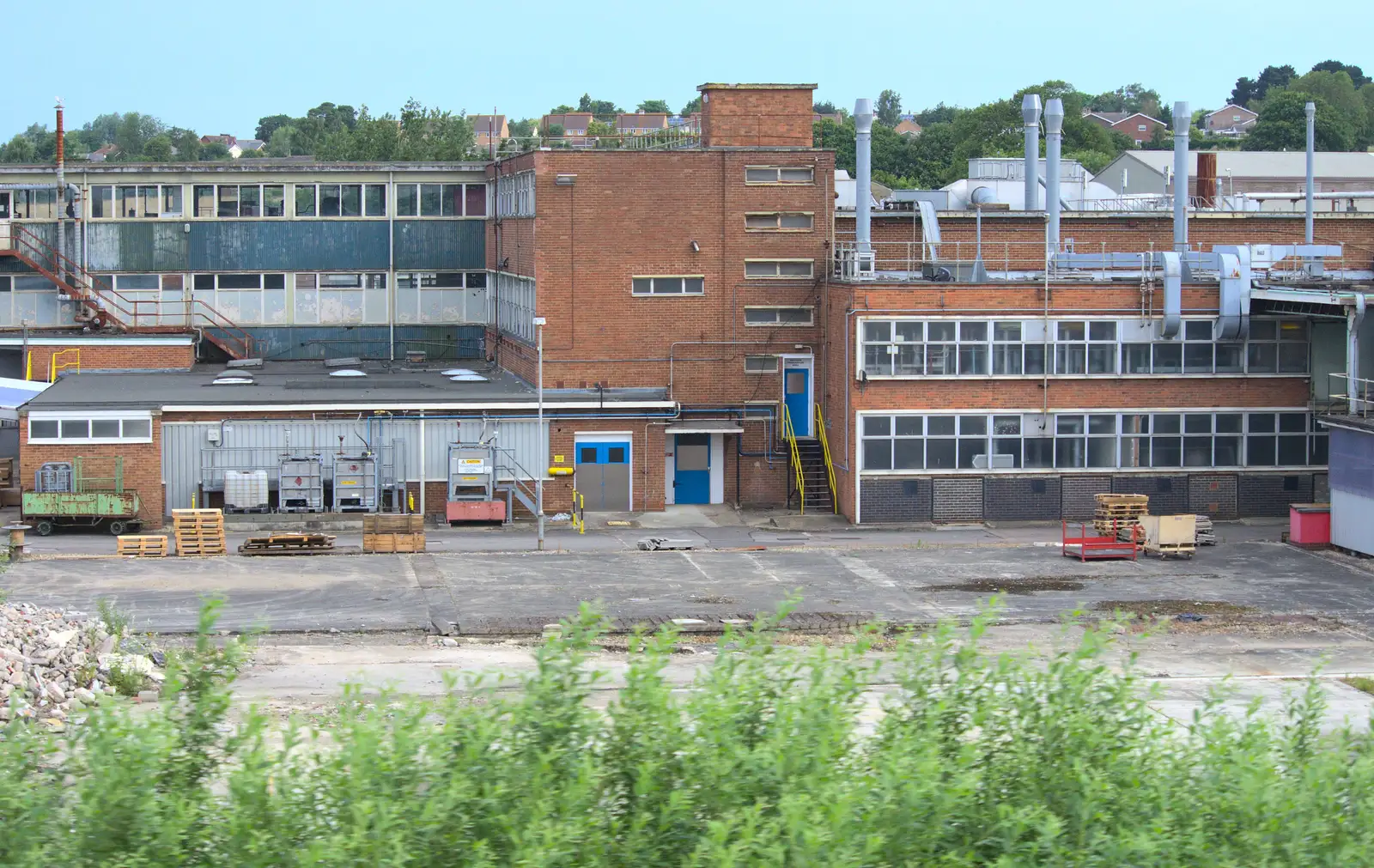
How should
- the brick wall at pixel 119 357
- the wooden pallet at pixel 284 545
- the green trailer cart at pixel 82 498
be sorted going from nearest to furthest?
the wooden pallet at pixel 284 545, the green trailer cart at pixel 82 498, the brick wall at pixel 119 357

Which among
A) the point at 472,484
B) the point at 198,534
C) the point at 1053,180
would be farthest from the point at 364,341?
the point at 1053,180

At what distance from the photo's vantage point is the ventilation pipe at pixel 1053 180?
4572 cm

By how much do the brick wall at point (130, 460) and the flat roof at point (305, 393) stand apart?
0.89 m

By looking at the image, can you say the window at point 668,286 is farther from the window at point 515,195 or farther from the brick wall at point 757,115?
the brick wall at point 757,115

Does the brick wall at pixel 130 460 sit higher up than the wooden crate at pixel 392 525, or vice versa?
the brick wall at pixel 130 460

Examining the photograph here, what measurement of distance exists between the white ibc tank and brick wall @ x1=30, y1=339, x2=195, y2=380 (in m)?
10.4

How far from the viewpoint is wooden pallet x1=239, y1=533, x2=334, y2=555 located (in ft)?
118

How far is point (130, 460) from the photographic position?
128 feet

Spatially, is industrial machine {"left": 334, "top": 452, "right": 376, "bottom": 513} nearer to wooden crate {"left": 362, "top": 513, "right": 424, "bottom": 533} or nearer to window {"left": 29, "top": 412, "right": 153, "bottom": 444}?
wooden crate {"left": 362, "top": 513, "right": 424, "bottom": 533}

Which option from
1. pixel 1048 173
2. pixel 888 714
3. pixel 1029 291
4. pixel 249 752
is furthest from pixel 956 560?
pixel 249 752

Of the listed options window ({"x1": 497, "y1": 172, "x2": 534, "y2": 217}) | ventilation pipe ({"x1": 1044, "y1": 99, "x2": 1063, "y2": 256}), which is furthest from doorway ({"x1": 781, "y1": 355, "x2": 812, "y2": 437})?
window ({"x1": 497, "y1": 172, "x2": 534, "y2": 217})

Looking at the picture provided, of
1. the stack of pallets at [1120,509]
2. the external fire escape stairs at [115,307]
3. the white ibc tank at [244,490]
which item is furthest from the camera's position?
the external fire escape stairs at [115,307]

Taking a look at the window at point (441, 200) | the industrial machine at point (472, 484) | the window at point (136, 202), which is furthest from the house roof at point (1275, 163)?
the industrial machine at point (472, 484)

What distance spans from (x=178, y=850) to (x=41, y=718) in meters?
11.7
